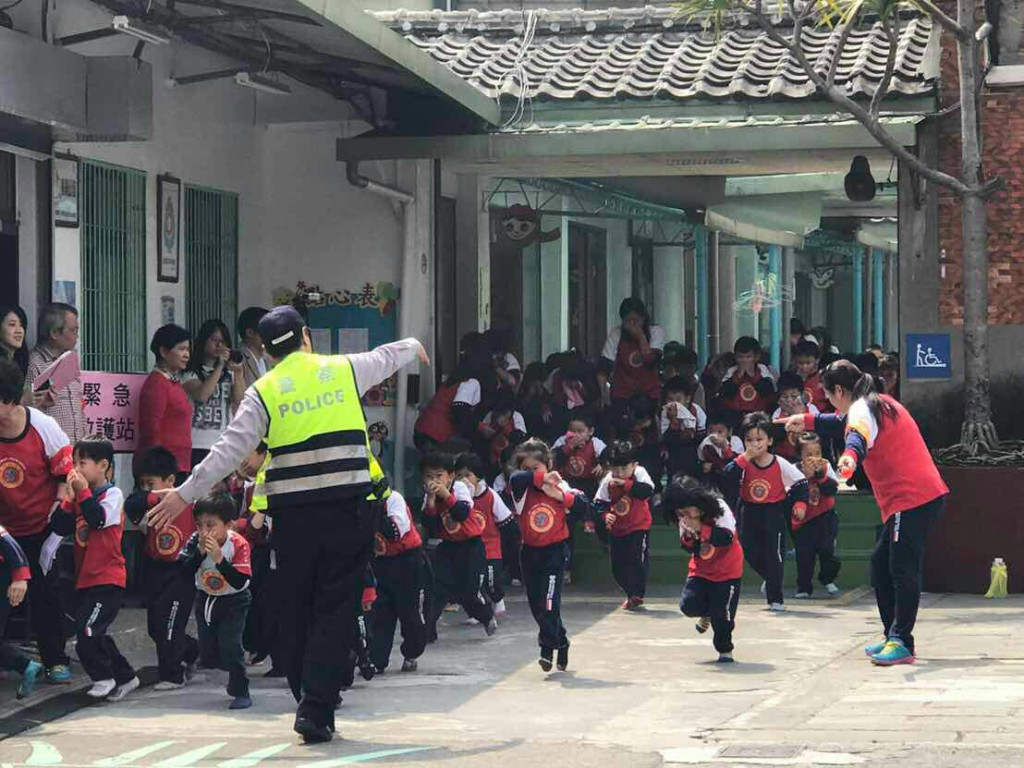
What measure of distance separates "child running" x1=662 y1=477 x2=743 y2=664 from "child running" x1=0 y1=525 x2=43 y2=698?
148 inches

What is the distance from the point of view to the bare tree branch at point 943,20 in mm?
13883

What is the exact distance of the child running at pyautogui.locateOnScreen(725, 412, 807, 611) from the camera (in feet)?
45.0

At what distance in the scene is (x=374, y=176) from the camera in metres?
16.7

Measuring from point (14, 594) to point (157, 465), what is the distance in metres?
1.43

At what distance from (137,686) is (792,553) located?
20.5ft

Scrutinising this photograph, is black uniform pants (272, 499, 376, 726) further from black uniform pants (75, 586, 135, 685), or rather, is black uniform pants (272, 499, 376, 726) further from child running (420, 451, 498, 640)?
child running (420, 451, 498, 640)

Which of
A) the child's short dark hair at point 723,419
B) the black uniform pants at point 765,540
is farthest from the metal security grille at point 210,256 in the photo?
the black uniform pants at point 765,540

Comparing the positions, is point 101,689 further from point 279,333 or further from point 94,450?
point 279,333

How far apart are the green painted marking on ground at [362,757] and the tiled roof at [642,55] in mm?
8373

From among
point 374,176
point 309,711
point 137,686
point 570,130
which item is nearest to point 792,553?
point 570,130

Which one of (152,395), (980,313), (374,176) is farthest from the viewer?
(374,176)

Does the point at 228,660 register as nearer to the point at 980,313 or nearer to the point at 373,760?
the point at 373,760

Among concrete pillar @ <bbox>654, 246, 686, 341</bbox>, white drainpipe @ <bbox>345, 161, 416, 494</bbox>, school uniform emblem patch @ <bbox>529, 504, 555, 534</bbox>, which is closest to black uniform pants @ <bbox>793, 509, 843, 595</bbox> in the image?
school uniform emblem patch @ <bbox>529, 504, 555, 534</bbox>

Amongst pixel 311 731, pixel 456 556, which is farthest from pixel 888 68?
pixel 311 731
